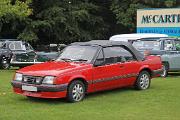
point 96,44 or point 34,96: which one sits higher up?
point 96,44

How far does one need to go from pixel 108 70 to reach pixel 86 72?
878 millimetres

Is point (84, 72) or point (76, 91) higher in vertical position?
point (84, 72)

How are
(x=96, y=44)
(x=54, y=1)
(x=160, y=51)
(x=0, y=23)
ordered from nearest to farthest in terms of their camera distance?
(x=96, y=44) → (x=160, y=51) → (x=0, y=23) → (x=54, y=1)

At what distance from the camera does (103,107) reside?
11000mm

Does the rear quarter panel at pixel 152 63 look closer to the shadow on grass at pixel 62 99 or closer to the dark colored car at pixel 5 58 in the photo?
the shadow on grass at pixel 62 99

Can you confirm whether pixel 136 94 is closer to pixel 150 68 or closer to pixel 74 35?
pixel 150 68

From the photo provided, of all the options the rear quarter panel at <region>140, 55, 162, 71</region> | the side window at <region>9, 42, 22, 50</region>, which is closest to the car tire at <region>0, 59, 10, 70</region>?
the side window at <region>9, 42, 22, 50</region>

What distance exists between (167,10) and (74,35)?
14.1 meters

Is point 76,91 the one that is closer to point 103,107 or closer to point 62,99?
point 62,99

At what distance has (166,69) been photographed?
1903cm

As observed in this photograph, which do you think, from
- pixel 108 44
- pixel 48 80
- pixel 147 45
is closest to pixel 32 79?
pixel 48 80

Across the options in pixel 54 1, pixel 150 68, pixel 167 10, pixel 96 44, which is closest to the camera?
pixel 96 44

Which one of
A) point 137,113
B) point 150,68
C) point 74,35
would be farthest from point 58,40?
point 137,113

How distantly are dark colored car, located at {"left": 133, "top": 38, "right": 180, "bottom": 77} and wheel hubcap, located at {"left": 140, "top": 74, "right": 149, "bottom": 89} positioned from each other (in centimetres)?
464
